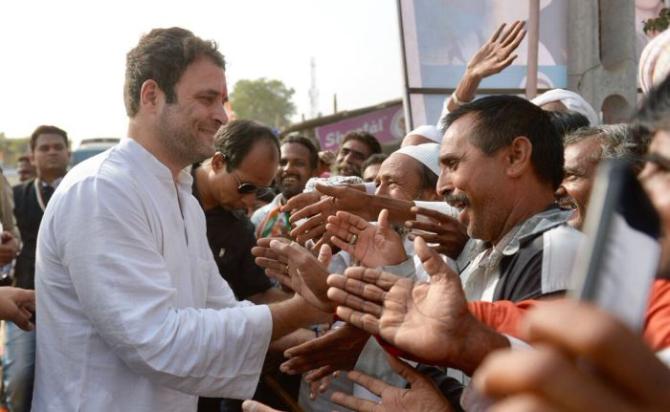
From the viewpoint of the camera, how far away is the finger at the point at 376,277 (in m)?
1.48

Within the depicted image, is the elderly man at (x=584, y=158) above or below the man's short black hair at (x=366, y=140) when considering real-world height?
above

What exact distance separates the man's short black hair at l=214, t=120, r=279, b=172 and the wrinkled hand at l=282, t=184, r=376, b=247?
1.25m

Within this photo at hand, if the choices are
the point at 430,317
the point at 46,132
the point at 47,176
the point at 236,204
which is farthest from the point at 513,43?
the point at 46,132

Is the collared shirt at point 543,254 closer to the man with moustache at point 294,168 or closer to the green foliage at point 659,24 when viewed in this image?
the green foliage at point 659,24

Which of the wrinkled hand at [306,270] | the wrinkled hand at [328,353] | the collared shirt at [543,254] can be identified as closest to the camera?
the collared shirt at [543,254]

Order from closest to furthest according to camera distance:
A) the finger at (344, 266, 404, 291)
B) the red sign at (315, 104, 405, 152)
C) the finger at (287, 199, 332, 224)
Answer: the finger at (344, 266, 404, 291)
the finger at (287, 199, 332, 224)
the red sign at (315, 104, 405, 152)

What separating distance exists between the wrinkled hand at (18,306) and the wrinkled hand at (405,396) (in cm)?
125

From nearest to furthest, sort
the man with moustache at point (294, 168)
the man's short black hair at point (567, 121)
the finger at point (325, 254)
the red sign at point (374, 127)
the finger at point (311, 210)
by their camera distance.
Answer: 1. the finger at point (325, 254)
2. the finger at point (311, 210)
3. the man's short black hair at point (567, 121)
4. the man with moustache at point (294, 168)
5. the red sign at point (374, 127)

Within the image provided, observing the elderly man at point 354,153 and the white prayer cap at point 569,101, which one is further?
the elderly man at point 354,153

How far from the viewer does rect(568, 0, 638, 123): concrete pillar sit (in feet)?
15.5

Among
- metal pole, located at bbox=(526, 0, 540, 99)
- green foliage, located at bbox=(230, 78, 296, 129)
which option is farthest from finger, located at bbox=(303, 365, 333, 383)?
green foliage, located at bbox=(230, 78, 296, 129)

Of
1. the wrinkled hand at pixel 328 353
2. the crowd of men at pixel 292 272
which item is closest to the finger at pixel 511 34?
the crowd of men at pixel 292 272

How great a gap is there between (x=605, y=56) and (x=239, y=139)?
2524 millimetres

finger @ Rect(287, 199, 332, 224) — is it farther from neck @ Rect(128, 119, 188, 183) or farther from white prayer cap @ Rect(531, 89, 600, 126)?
white prayer cap @ Rect(531, 89, 600, 126)
